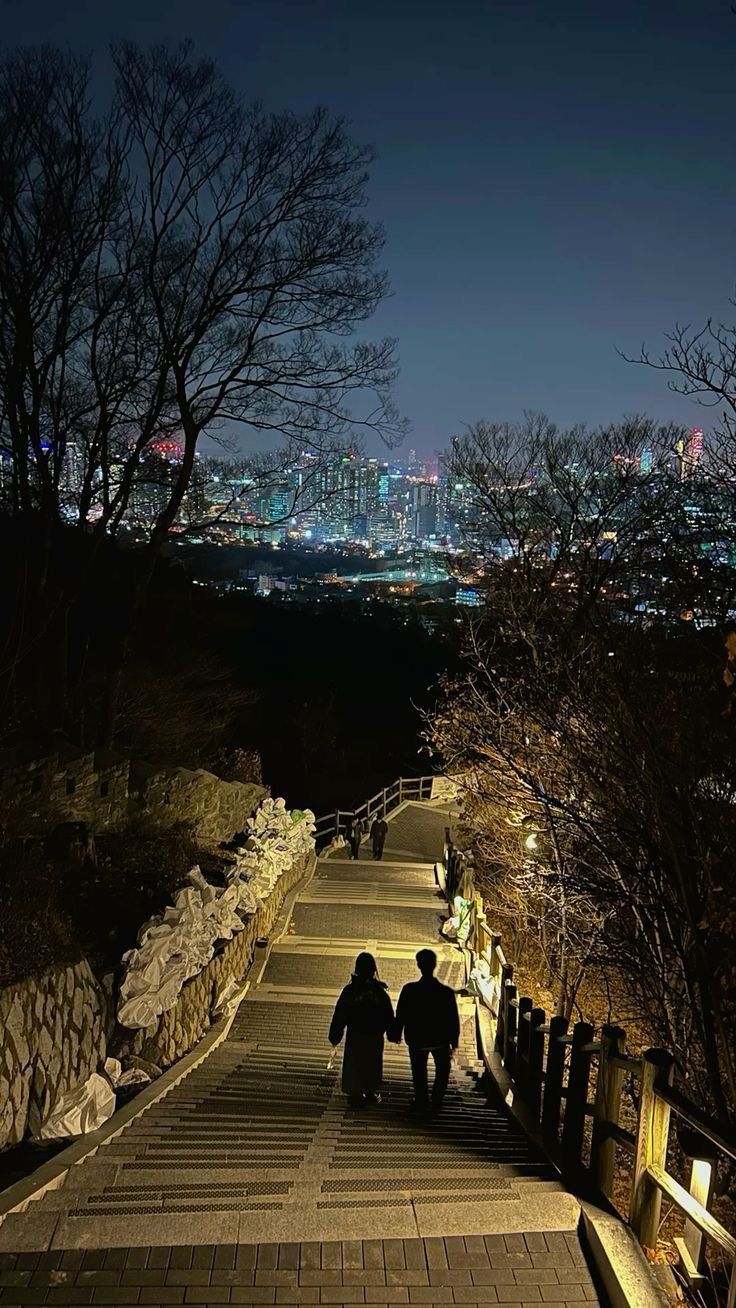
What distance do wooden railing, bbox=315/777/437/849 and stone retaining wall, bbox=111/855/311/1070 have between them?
26.1 feet

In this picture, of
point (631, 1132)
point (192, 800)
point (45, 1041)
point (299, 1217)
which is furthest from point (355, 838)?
point (299, 1217)

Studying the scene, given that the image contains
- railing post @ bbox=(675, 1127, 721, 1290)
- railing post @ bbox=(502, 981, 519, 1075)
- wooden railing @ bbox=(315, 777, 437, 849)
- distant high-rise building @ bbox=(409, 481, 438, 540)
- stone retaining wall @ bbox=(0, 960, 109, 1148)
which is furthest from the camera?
distant high-rise building @ bbox=(409, 481, 438, 540)

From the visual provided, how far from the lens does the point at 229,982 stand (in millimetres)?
10023

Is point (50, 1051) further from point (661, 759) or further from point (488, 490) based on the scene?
point (488, 490)

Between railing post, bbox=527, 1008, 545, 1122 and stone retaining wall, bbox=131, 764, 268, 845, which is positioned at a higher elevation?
stone retaining wall, bbox=131, 764, 268, 845

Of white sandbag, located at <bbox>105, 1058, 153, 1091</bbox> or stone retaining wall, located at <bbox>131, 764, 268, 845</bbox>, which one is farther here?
stone retaining wall, located at <bbox>131, 764, 268, 845</bbox>

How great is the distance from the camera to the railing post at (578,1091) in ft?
15.3

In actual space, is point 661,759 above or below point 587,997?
above

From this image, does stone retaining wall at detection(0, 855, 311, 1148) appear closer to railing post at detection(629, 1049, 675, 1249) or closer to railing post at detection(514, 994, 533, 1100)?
railing post at detection(514, 994, 533, 1100)

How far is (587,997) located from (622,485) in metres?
9.78

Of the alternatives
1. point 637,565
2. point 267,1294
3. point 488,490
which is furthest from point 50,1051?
point 488,490

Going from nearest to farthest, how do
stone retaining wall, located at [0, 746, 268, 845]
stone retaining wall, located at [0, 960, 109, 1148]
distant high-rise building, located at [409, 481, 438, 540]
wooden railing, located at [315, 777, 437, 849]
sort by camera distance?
stone retaining wall, located at [0, 960, 109, 1148] < stone retaining wall, located at [0, 746, 268, 845] < wooden railing, located at [315, 777, 437, 849] < distant high-rise building, located at [409, 481, 438, 540]

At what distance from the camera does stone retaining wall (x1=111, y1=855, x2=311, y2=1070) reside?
7.32 meters

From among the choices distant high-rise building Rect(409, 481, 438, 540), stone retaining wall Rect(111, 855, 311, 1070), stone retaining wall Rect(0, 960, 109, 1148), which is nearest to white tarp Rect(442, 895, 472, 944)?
stone retaining wall Rect(111, 855, 311, 1070)
